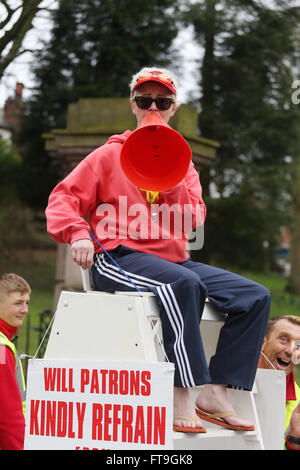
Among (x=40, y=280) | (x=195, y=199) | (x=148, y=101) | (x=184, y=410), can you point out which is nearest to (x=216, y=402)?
(x=184, y=410)

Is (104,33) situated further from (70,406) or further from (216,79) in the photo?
(70,406)

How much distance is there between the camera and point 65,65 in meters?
9.97

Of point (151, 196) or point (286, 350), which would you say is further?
point (286, 350)

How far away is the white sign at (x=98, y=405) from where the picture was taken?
2.24 metres

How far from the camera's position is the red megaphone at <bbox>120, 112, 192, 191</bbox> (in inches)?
105

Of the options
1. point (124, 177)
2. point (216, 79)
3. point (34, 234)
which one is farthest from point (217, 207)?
point (124, 177)

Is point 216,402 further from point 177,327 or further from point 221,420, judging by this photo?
point 177,327

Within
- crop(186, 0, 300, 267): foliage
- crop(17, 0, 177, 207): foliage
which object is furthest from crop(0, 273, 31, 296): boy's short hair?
crop(17, 0, 177, 207): foliage

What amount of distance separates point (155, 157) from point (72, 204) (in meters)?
0.38

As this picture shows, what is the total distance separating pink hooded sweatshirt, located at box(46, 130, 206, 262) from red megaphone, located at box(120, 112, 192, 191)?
0.08 m

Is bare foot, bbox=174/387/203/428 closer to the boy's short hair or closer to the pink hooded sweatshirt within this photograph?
the pink hooded sweatshirt

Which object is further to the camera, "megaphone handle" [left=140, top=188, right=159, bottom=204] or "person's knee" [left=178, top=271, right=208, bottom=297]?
"megaphone handle" [left=140, top=188, right=159, bottom=204]

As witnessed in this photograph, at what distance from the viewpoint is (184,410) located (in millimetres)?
2424

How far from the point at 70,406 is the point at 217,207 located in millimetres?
7966
